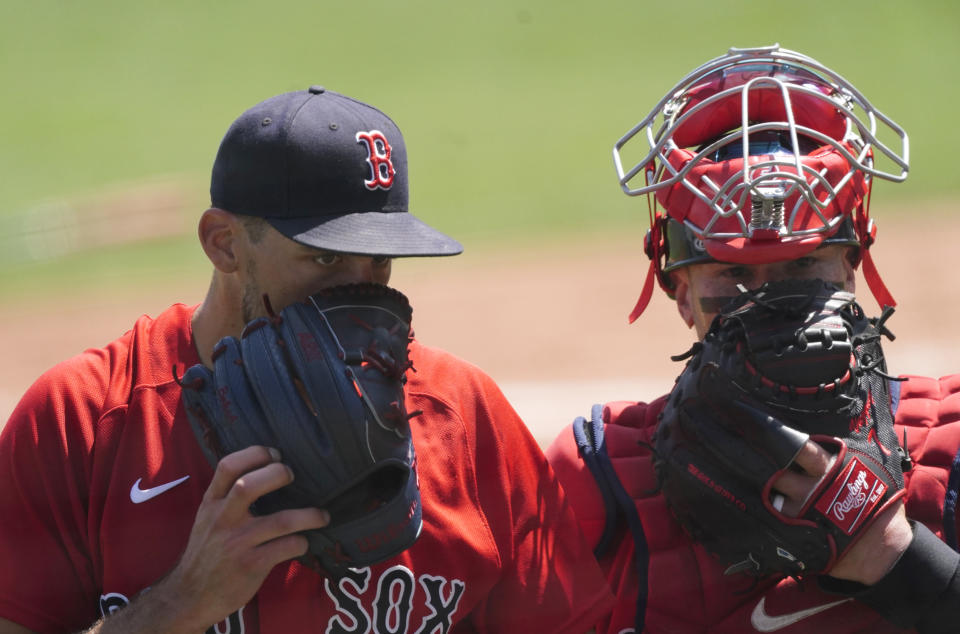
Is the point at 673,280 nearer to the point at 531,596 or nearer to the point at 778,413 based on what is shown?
the point at 778,413

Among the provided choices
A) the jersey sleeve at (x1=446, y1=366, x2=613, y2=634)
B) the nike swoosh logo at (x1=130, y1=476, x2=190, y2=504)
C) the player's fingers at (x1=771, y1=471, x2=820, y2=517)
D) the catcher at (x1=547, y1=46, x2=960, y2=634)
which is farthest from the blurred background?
the nike swoosh logo at (x1=130, y1=476, x2=190, y2=504)

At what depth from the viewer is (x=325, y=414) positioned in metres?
1.97

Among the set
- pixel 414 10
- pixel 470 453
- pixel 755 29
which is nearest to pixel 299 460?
pixel 470 453

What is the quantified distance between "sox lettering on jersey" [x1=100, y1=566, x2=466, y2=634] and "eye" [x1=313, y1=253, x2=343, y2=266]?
59cm

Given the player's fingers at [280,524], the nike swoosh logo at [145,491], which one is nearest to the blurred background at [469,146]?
the nike swoosh logo at [145,491]

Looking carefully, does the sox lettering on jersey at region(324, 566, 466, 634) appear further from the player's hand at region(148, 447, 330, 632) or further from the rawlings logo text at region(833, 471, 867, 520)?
the rawlings logo text at region(833, 471, 867, 520)

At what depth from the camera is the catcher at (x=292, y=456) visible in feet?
6.46

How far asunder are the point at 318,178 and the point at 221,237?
246mm

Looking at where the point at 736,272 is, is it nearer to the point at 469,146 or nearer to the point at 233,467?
the point at 233,467

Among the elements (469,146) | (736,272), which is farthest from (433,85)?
(736,272)

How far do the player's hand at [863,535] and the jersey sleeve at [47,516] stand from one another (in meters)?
1.32

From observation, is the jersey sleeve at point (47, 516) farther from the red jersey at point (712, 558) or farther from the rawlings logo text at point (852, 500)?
the rawlings logo text at point (852, 500)

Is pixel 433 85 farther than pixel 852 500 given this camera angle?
Yes

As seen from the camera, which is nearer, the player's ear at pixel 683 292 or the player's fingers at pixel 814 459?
the player's fingers at pixel 814 459
